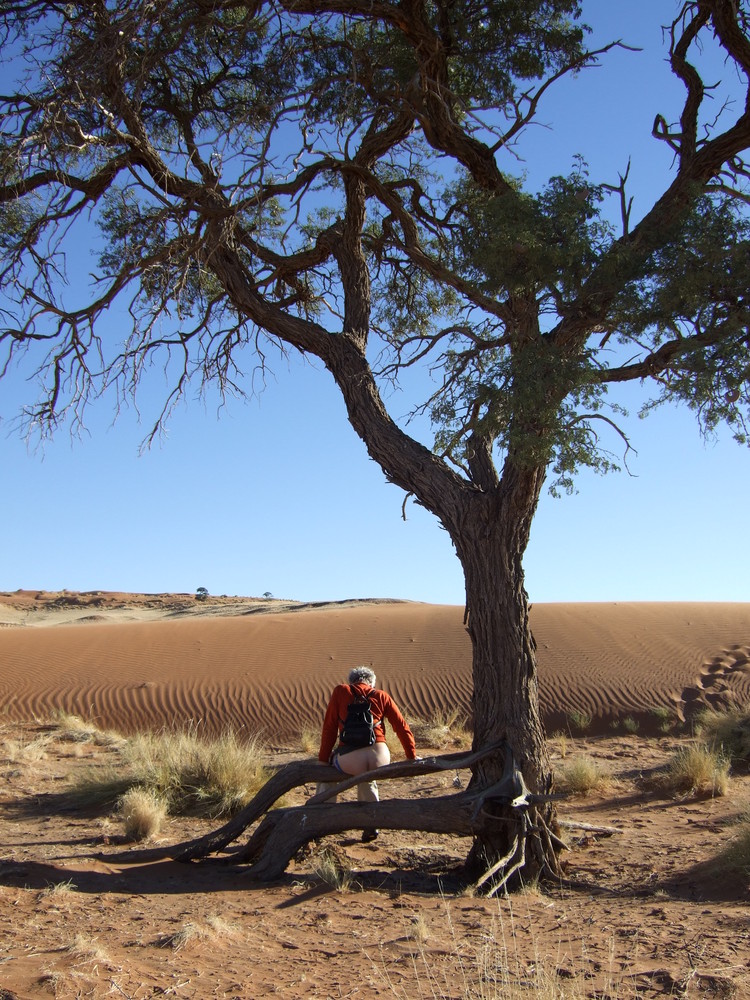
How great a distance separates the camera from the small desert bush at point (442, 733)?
1433cm

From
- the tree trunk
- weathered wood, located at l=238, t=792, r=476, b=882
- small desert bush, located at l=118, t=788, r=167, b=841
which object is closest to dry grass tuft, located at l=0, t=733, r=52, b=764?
small desert bush, located at l=118, t=788, r=167, b=841

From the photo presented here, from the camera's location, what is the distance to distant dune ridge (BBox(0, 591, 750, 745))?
17891 mm

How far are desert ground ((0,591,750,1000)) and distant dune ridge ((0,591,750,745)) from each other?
93mm

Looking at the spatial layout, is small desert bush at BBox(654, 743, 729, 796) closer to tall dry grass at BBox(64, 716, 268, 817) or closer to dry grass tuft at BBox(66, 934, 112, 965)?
tall dry grass at BBox(64, 716, 268, 817)

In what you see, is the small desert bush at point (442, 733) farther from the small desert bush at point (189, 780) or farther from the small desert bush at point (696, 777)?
the small desert bush at point (696, 777)

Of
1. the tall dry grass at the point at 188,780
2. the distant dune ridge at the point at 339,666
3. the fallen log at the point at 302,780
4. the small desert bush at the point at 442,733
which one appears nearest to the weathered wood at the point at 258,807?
the fallen log at the point at 302,780

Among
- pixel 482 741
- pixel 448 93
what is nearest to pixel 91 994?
pixel 482 741

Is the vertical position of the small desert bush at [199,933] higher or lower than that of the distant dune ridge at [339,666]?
lower

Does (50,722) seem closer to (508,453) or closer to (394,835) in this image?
(394,835)

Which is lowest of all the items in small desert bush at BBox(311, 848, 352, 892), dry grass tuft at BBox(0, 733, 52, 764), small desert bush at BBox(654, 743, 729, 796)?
dry grass tuft at BBox(0, 733, 52, 764)

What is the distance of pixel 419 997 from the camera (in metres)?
4.49

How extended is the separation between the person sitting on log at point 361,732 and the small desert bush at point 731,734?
592 cm

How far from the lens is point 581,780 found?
11070mm

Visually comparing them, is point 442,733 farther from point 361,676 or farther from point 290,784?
point 361,676
